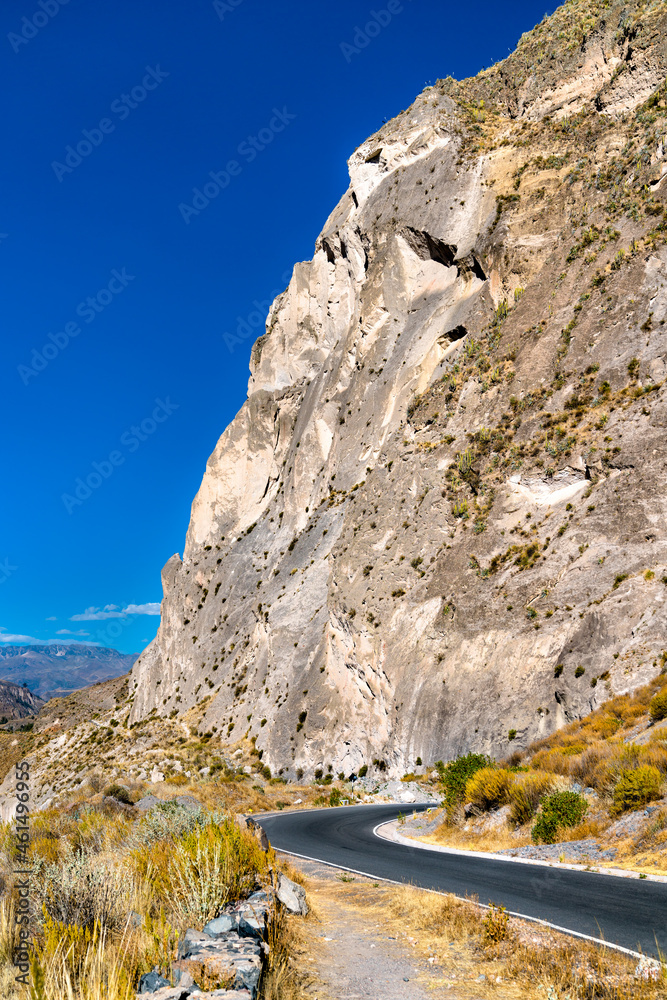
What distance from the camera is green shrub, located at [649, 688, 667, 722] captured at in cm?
1534

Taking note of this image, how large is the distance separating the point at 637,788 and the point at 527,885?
12.2 feet

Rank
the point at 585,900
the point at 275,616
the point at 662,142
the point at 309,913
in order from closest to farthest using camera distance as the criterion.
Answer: the point at 585,900 < the point at 309,913 < the point at 662,142 < the point at 275,616

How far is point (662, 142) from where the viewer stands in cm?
3609

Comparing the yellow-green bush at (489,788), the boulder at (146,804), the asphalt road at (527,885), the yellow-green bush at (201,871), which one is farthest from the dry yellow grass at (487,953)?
the boulder at (146,804)

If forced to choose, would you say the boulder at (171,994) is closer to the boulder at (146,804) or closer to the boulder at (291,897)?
the boulder at (291,897)

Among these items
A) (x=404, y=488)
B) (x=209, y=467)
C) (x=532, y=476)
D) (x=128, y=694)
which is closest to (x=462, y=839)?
(x=532, y=476)

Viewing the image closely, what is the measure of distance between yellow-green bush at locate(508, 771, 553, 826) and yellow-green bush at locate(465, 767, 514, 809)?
1.81 feet

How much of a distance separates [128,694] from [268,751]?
44.2 metres

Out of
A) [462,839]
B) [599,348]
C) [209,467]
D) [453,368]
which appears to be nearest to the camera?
[462,839]

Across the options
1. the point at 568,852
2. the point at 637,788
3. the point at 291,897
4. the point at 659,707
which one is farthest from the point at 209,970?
the point at 659,707

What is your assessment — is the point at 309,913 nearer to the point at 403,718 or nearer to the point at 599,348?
the point at 403,718

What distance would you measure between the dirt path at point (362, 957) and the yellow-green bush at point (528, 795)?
5.03 meters

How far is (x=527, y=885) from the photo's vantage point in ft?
29.6

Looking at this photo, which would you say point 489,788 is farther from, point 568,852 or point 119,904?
point 119,904
